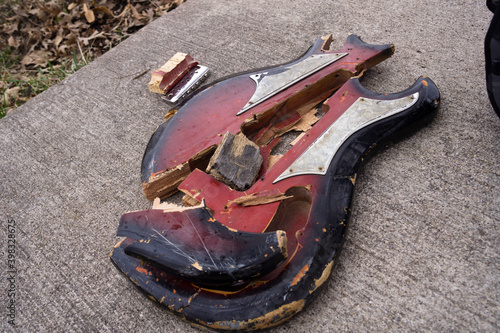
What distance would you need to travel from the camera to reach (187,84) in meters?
2.06

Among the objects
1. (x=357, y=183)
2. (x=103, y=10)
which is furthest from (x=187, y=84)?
(x=103, y=10)

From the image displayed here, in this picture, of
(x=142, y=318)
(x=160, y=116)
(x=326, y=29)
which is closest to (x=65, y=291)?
(x=142, y=318)

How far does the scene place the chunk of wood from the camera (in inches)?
56.2

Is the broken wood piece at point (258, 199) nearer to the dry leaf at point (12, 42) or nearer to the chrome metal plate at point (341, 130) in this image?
the chrome metal plate at point (341, 130)

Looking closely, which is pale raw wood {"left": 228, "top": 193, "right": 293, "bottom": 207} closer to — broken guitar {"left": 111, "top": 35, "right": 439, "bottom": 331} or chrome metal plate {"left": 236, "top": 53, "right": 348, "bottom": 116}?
broken guitar {"left": 111, "top": 35, "right": 439, "bottom": 331}

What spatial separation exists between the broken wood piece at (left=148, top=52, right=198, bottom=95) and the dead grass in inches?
42.9

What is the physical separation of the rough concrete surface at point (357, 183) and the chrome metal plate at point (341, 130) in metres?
0.18

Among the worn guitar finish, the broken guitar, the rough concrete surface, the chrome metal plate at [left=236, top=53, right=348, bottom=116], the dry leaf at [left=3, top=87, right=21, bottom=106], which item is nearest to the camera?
the broken guitar

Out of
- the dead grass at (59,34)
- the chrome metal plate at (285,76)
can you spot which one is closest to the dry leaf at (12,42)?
the dead grass at (59,34)

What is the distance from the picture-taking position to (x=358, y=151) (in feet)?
4.85

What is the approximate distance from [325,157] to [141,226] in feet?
2.42

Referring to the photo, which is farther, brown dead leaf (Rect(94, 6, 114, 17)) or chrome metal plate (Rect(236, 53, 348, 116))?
brown dead leaf (Rect(94, 6, 114, 17))

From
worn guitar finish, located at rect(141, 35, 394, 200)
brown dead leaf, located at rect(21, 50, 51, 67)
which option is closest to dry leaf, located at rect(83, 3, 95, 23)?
brown dead leaf, located at rect(21, 50, 51, 67)

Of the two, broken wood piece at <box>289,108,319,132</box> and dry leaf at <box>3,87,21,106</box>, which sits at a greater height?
broken wood piece at <box>289,108,319,132</box>
